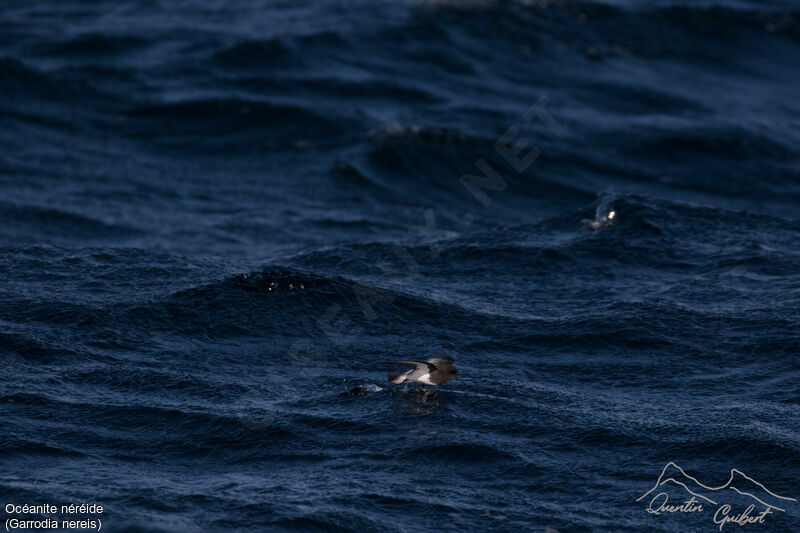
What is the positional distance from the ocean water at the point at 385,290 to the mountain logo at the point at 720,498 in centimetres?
7

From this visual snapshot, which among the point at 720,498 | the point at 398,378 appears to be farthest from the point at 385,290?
the point at 720,498

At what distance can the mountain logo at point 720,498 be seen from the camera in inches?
460

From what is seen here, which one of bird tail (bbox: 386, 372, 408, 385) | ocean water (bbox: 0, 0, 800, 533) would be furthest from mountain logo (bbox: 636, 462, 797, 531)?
bird tail (bbox: 386, 372, 408, 385)

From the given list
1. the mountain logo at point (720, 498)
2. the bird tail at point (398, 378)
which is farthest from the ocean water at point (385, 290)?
the bird tail at point (398, 378)

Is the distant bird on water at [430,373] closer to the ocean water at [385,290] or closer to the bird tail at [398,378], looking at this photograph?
the bird tail at [398,378]

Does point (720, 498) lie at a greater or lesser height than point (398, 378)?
lesser

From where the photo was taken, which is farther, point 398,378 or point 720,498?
point 398,378

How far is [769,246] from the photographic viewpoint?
1994 cm

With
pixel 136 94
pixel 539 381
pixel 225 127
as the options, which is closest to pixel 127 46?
pixel 136 94

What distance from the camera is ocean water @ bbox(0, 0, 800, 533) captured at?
12258 mm

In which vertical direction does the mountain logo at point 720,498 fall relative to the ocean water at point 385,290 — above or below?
below

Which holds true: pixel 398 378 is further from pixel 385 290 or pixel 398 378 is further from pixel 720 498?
pixel 385 290

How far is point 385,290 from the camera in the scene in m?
17.4

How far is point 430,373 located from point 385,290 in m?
4.20
